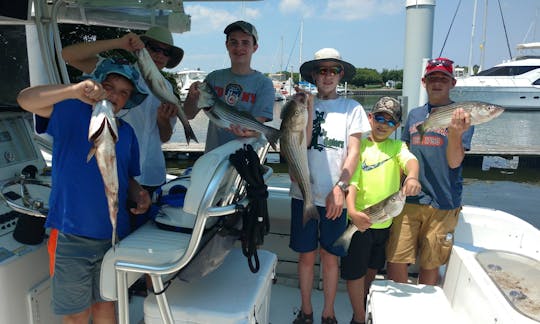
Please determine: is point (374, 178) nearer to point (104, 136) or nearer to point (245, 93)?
point (245, 93)

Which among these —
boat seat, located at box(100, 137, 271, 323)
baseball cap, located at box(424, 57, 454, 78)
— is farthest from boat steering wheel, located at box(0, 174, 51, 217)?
baseball cap, located at box(424, 57, 454, 78)

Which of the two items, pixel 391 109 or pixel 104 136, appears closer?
pixel 104 136

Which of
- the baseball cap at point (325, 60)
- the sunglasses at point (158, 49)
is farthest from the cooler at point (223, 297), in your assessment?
the sunglasses at point (158, 49)

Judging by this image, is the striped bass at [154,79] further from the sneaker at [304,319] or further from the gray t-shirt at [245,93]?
the sneaker at [304,319]

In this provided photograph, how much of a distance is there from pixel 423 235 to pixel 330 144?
101 centimetres

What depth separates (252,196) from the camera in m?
2.03

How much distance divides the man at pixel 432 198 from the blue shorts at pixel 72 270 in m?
2.07

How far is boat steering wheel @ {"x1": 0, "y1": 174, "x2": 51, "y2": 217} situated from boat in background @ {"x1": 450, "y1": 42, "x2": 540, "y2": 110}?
34.8m

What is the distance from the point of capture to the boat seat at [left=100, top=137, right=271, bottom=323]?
1.83 metres

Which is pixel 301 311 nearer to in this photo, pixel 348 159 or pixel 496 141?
pixel 348 159

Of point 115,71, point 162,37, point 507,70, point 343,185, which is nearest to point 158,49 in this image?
point 162,37

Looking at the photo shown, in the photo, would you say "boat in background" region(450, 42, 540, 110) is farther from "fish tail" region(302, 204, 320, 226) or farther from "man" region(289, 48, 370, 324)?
"fish tail" region(302, 204, 320, 226)

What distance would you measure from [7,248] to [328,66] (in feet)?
7.20

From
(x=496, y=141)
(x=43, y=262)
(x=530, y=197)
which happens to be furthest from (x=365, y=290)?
(x=496, y=141)
